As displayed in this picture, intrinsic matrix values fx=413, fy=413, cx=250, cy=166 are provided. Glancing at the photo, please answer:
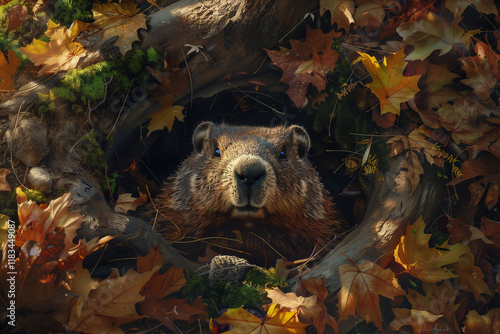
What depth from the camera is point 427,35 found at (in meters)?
2.79

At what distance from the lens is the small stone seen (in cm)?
250

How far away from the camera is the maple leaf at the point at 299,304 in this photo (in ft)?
8.16

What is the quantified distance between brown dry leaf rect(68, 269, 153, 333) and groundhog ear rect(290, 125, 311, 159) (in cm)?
144

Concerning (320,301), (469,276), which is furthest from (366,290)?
(469,276)

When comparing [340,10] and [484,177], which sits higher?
[340,10]

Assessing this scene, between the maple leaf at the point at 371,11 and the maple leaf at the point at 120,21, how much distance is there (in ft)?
4.90

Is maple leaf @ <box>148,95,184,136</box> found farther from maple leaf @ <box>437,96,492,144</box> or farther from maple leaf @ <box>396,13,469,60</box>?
maple leaf @ <box>437,96,492,144</box>

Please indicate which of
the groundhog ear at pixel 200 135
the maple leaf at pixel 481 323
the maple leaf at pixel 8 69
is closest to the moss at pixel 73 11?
the maple leaf at pixel 8 69

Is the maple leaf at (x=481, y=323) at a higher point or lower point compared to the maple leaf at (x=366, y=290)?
lower

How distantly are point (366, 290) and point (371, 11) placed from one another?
1874mm

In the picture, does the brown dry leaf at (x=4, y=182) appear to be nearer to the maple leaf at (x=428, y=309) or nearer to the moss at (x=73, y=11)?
the moss at (x=73, y=11)

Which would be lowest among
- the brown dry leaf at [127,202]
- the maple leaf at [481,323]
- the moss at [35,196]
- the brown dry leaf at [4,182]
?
the maple leaf at [481,323]

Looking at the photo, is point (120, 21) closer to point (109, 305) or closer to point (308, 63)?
point (308, 63)

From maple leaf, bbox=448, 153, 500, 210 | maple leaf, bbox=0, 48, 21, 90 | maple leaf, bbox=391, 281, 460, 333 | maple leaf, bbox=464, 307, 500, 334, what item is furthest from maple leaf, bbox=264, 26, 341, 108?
maple leaf, bbox=464, 307, 500, 334
